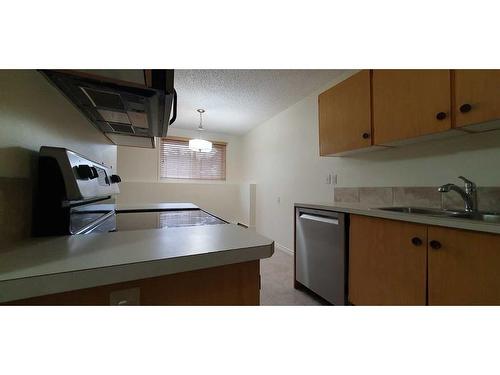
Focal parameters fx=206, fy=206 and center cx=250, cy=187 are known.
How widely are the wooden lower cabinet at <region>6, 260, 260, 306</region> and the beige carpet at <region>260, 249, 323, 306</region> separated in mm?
1291

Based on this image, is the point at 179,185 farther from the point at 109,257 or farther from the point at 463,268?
the point at 463,268

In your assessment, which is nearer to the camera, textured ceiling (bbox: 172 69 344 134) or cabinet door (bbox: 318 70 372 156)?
cabinet door (bbox: 318 70 372 156)

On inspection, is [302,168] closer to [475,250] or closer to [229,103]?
[229,103]

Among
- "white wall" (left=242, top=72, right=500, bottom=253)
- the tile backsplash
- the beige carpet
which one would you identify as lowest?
the beige carpet

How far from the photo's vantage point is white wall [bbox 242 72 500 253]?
1337 mm

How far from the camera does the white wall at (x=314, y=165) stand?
134 cm

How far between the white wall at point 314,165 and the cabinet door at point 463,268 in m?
0.63

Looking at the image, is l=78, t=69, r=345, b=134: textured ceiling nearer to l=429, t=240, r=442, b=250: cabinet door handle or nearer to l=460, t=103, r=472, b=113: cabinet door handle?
l=460, t=103, r=472, b=113: cabinet door handle

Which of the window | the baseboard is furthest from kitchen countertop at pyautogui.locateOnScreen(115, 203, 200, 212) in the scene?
the window

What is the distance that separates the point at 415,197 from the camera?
1593mm

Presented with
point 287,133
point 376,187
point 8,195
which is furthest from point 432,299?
point 287,133

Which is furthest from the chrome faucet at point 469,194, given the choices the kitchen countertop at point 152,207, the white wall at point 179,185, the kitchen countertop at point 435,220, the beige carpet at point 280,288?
Result: the white wall at point 179,185
